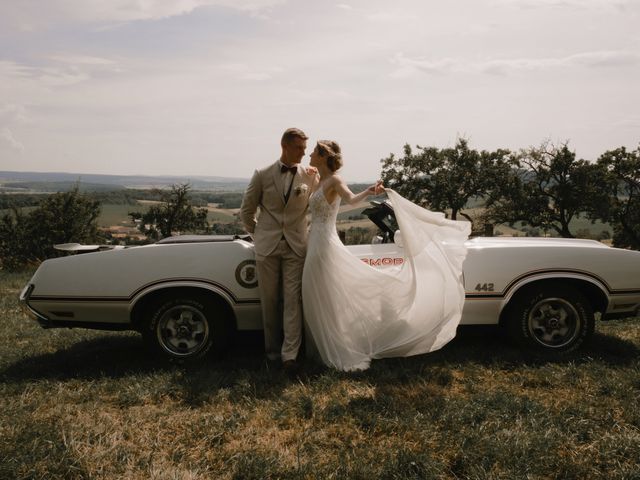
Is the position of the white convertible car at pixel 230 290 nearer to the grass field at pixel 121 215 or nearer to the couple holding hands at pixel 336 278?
the couple holding hands at pixel 336 278

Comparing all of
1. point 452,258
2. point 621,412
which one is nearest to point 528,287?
point 452,258

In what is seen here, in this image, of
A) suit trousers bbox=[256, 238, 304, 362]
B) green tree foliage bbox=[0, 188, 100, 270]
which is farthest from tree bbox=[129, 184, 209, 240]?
suit trousers bbox=[256, 238, 304, 362]

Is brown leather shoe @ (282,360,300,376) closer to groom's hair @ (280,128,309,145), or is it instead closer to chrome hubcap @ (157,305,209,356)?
chrome hubcap @ (157,305,209,356)

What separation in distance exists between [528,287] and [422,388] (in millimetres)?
1632

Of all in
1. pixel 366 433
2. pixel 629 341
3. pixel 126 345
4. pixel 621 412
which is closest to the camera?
pixel 366 433

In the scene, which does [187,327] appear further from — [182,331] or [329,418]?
[329,418]

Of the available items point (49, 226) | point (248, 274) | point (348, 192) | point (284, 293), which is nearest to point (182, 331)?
point (248, 274)

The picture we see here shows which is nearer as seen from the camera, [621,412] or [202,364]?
[621,412]

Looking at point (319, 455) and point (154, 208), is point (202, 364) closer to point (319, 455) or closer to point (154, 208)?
point (319, 455)

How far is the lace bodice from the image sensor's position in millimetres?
4641

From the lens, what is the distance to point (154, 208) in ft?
160

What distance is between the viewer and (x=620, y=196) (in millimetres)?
43500

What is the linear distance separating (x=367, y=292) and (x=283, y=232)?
3.20ft

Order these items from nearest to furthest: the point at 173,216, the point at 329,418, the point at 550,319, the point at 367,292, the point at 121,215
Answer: the point at 329,418
the point at 367,292
the point at 550,319
the point at 173,216
the point at 121,215
